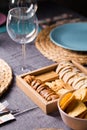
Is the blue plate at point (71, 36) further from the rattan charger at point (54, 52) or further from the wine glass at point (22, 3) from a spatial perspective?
the wine glass at point (22, 3)

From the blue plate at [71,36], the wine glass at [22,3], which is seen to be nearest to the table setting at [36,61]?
the blue plate at [71,36]

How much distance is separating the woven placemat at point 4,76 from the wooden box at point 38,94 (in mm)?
35

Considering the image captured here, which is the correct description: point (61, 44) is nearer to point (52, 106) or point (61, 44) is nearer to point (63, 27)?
point (63, 27)

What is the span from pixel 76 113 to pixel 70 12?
2.98ft

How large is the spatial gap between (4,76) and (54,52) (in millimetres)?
237

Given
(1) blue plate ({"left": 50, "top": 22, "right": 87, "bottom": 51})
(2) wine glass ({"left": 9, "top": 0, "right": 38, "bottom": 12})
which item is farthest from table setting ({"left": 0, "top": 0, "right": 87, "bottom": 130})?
(2) wine glass ({"left": 9, "top": 0, "right": 38, "bottom": 12})

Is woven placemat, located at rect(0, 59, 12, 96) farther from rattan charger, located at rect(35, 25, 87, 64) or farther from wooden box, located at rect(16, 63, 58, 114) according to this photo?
rattan charger, located at rect(35, 25, 87, 64)

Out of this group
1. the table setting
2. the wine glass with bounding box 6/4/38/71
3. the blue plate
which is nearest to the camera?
the table setting

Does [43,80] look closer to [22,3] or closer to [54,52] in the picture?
[54,52]

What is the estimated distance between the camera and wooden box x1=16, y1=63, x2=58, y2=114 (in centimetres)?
77

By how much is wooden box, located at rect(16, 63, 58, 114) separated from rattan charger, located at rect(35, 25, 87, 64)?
0.11 metres

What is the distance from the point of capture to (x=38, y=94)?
31.4 inches

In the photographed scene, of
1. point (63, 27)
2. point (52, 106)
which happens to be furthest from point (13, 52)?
point (52, 106)

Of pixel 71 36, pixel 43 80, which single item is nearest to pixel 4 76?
pixel 43 80
